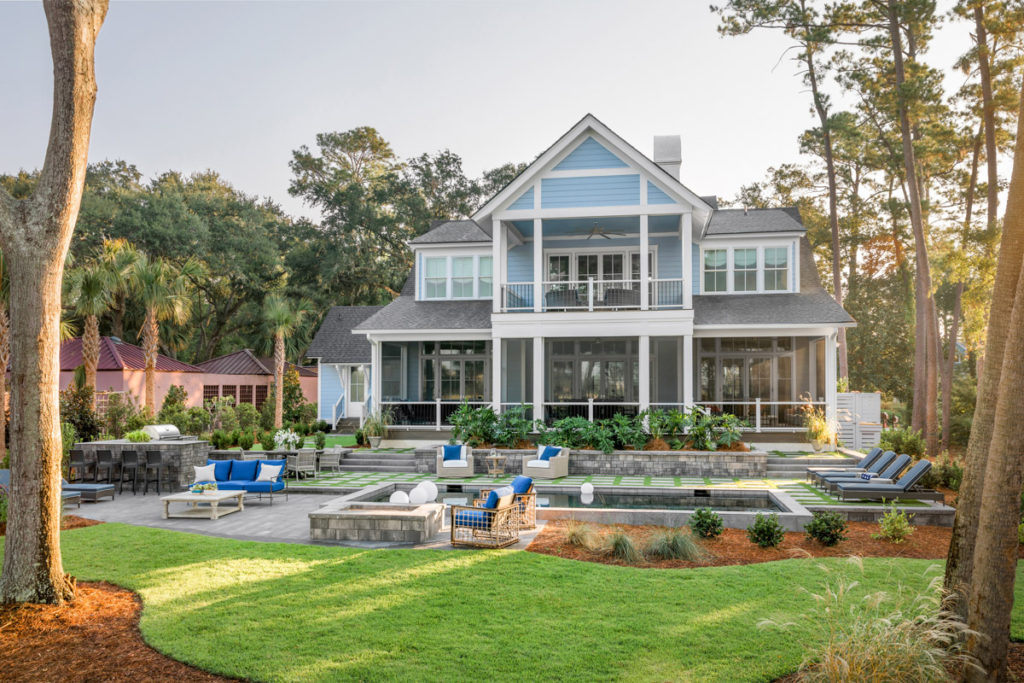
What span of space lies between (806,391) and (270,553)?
17788 millimetres

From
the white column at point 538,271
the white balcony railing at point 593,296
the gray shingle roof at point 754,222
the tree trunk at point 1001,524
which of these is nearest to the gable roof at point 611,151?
the white column at point 538,271

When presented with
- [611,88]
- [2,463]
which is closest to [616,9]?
[611,88]

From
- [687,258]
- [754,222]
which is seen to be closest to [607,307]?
[687,258]

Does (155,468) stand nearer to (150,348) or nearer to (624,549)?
(150,348)

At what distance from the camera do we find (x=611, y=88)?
22.7 meters

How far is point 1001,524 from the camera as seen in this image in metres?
5.00

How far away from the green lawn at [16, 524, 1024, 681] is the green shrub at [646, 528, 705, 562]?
684 mm

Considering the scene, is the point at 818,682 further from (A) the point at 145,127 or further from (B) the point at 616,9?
(A) the point at 145,127

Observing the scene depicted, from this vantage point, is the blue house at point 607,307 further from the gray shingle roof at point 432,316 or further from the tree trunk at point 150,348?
the tree trunk at point 150,348

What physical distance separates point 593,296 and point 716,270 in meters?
4.66

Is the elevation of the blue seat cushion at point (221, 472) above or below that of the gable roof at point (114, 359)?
below

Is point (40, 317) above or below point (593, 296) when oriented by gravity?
below

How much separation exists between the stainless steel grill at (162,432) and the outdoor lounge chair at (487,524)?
10.2 meters

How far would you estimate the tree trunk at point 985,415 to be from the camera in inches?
214
